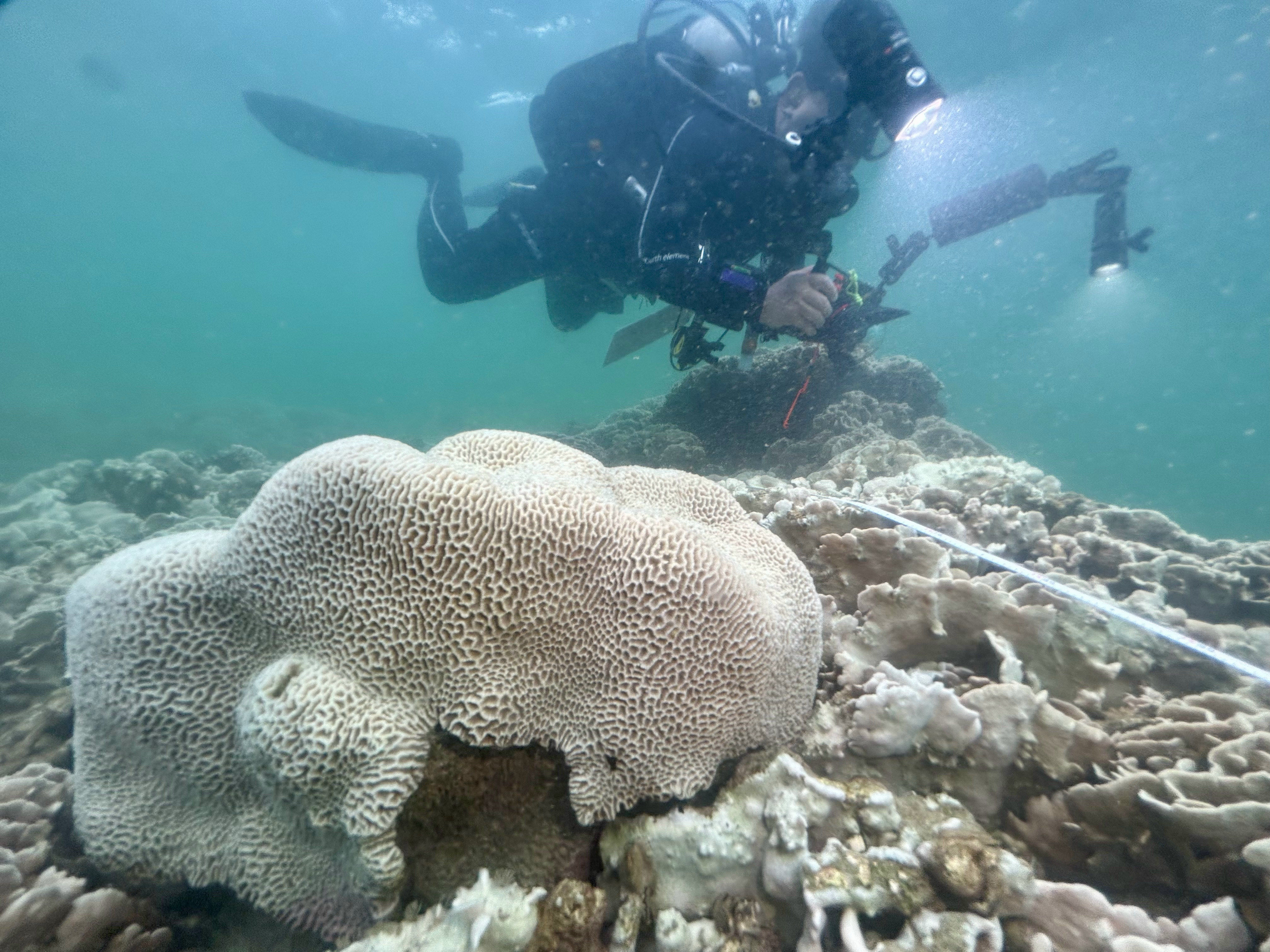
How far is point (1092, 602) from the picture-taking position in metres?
2.01

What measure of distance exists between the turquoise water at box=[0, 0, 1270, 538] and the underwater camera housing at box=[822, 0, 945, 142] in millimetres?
7235

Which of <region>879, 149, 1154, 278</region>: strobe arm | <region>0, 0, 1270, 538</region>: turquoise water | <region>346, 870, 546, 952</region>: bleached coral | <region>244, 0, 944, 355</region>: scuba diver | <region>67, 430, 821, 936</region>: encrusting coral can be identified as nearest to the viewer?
<region>346, 870, 546, 952</region>: bleached coral

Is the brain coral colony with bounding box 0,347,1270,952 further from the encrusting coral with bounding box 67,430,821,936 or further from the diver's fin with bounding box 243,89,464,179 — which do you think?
the diver's fin with bounding box 243,89,464,179

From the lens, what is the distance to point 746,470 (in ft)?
23.2

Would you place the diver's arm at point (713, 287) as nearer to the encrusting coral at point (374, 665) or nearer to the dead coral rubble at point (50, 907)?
the encrusting coral at point (374, 665)

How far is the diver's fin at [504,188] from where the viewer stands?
26.0ft

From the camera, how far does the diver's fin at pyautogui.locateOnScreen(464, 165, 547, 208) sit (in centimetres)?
793

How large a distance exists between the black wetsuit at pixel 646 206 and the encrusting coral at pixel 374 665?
398 centimetres

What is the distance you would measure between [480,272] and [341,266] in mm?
113316

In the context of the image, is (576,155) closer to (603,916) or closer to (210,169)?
(603,916)

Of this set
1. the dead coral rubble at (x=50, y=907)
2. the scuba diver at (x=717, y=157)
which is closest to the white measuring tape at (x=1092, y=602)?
the scuba diver at (x=717, y=157)

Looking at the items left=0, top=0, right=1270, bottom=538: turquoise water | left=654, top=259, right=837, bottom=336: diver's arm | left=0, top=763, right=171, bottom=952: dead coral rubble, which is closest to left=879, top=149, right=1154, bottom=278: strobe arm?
left=0, top=0, right=1270, bottom=538: turquoise water

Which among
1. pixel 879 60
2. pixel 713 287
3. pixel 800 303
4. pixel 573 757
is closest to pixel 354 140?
pixel 713 287

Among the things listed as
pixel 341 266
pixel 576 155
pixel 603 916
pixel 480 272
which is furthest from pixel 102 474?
pixel 341 266
